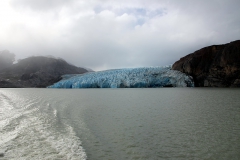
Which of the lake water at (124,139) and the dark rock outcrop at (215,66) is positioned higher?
the dark rock outcrop at (215,66)

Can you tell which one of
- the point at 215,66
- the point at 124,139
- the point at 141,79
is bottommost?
the point at 124,139

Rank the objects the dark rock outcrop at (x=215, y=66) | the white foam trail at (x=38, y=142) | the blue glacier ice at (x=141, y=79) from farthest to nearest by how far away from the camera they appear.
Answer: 1. the blue glacier ice at (x=141, y=79)
2. the dark rock outcrop at (x=215, y=66)
3. the white foam trail at (x=38, y=142)

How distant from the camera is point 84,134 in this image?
16.4ft

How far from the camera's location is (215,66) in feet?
101

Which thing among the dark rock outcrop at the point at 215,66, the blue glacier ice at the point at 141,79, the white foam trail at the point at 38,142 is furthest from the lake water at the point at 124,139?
the blue glacier ice at the point at 141,79

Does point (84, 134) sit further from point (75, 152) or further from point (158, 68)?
point (158, 68)

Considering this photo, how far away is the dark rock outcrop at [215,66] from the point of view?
1117 inches

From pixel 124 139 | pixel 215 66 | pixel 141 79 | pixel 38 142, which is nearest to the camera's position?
pixel 38 142

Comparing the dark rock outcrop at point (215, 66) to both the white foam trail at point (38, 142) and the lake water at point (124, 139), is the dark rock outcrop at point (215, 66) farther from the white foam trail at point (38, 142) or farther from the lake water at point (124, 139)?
the white foam trail at point (38, 142)

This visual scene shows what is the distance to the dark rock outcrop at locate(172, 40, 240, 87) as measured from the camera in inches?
1117

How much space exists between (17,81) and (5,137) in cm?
7376

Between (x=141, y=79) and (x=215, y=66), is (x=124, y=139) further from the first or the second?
(x=215, y=66)

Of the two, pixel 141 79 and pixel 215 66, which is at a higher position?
pixel 215 66

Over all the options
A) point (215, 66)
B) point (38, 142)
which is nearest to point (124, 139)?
point (38, 142)
